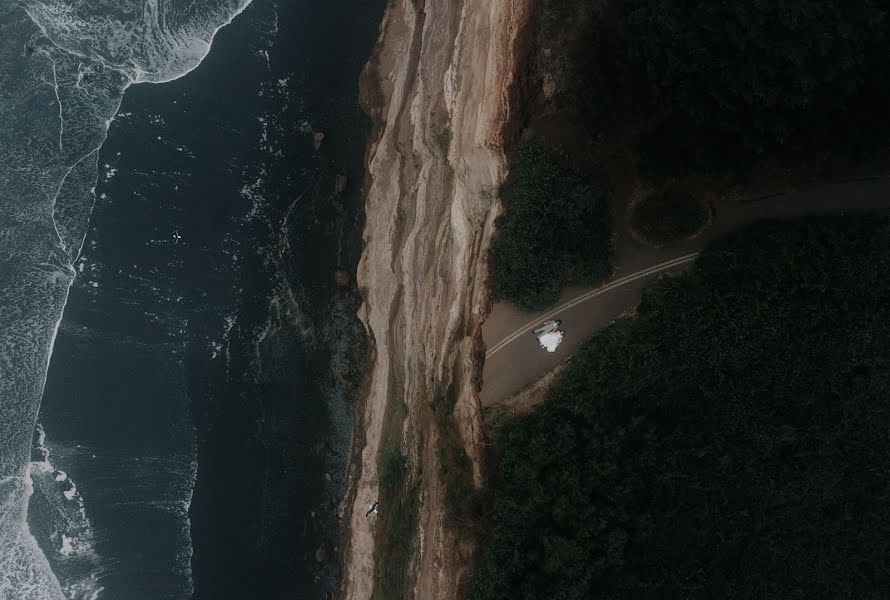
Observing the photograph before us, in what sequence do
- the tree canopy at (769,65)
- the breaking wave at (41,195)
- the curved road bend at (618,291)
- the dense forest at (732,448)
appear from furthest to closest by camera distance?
the breaking wave at (41,195) → the curved road bend at (618,291) → the dense forest at (732,448) → the tree canopy at (769,65)

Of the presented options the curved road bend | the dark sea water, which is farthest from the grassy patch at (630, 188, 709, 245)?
the dark sea water

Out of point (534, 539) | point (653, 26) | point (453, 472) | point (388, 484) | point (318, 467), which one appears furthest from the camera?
point (318, 467)

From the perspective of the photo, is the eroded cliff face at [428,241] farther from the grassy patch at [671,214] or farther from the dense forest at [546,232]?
the grassy patch at [671,214]

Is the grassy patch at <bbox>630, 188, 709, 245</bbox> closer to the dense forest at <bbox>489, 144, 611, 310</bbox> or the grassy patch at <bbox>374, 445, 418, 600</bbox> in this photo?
the dense forest at <bbox>489, 144, 611, 310</bbox>

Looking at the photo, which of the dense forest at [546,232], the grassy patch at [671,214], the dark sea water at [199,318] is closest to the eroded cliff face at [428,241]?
the dense forest at [546,232]

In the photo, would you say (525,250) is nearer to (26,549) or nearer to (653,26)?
(653,26)

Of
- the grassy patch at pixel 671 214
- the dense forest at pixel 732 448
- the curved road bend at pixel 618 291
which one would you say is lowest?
the dense forest at pixel 732 448

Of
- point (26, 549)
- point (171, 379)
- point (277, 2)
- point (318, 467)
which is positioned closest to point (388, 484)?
point (318, 467)
